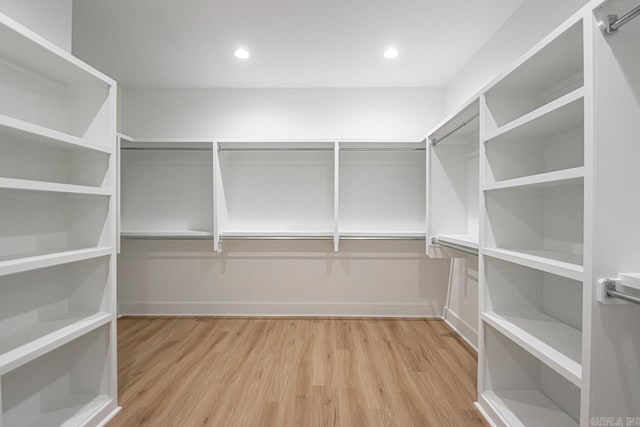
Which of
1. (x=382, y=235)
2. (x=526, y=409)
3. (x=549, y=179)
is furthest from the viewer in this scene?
(x=382, y=235)

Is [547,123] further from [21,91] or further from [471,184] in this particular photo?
[21,91]

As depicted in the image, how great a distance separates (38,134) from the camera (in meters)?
1.20

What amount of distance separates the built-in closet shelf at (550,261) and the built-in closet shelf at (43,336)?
2153 millimetres

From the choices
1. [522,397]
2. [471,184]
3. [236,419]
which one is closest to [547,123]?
[471,184]

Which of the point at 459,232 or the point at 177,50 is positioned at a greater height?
the point at 177,50

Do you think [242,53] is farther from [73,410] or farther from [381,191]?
[73,410]

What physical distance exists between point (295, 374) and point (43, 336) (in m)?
1.44

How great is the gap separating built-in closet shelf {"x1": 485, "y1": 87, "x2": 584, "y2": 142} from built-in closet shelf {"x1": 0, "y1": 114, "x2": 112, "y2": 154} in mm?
2090

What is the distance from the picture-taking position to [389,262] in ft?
10.2

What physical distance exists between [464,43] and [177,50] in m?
2.42

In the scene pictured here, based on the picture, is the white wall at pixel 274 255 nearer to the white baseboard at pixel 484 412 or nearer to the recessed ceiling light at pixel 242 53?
the recessed ceiling light at pixel 242 53

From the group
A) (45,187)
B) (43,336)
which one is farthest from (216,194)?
(43,336)

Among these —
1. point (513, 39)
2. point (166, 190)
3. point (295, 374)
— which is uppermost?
point (513, 39)

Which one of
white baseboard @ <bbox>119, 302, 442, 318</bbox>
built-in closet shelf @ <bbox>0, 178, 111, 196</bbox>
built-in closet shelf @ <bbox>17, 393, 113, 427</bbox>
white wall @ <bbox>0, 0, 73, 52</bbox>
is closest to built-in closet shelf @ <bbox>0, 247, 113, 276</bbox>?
built-in closet shelf @ <bbox>0, 178, 111, 196</bbox>
